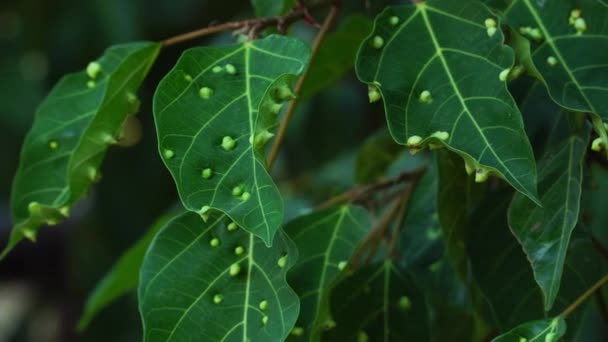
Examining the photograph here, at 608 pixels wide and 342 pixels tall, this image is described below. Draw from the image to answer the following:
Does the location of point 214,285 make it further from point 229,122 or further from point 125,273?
point 125,273

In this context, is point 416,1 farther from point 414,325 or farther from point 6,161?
point 6,161

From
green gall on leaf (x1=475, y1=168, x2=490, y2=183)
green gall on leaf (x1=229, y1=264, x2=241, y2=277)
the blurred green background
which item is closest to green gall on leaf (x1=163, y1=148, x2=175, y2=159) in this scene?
green gall on leaf (x1=229, y1=264, x2=241, y2=277)

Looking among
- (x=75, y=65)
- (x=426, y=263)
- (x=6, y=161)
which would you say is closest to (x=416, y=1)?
(x=426, y=263)

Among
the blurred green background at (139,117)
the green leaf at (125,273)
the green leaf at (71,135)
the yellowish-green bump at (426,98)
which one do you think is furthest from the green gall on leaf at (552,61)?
the blurred green background at (139,117)

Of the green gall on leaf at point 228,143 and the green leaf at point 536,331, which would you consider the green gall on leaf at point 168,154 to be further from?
the green leaf at point 536,331

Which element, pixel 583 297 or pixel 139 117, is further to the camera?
pixel 139 117

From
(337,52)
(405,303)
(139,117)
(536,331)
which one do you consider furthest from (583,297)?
(139,117)
